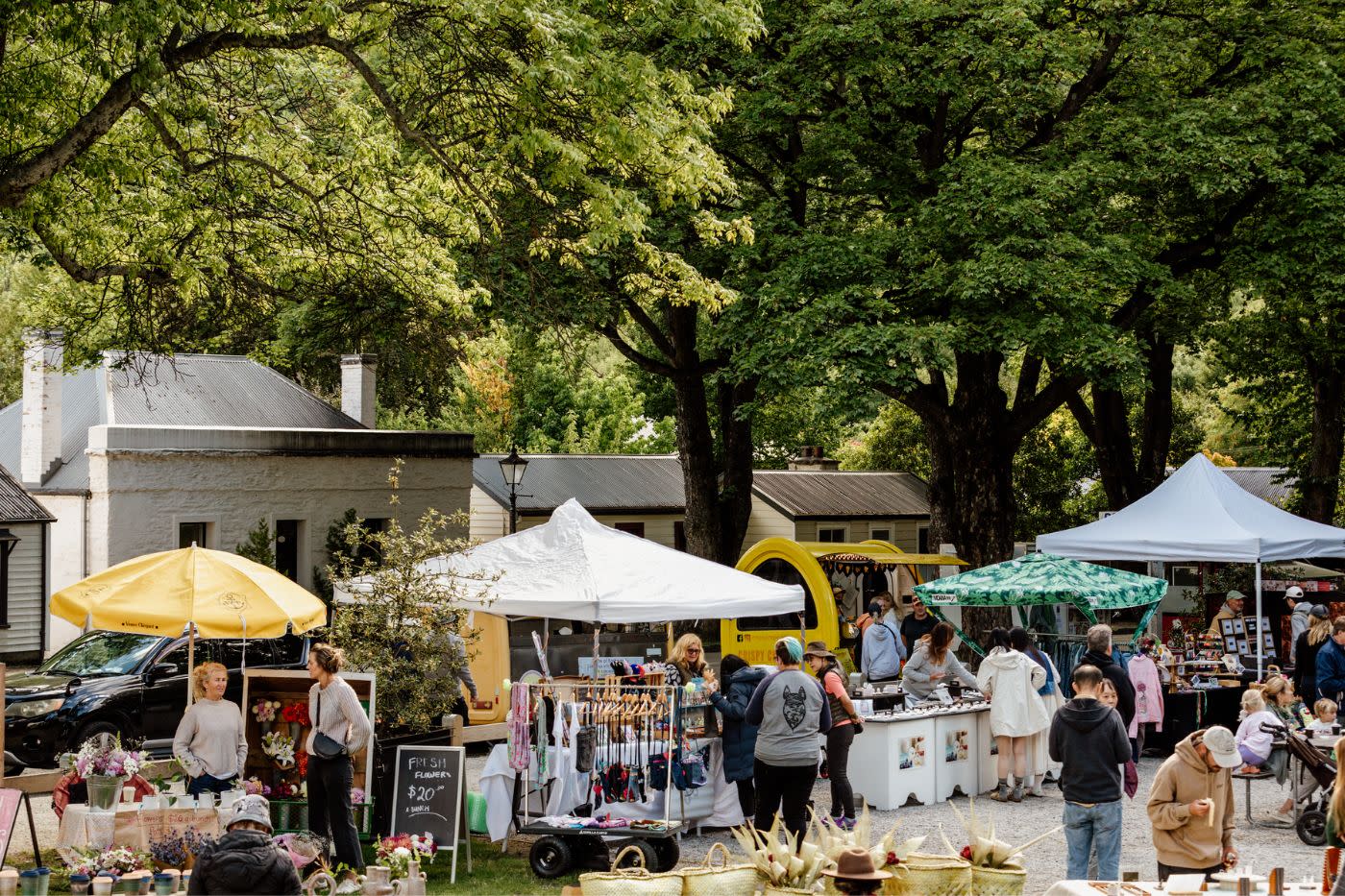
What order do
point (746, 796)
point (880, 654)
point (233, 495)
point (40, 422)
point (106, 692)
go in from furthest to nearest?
point (233, 495), point (40, 422), point (880, 654), point (106, 692), point (746, 796)

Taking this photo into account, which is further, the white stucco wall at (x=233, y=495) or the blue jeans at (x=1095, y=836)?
the white stucco wall at (x=233, y=495)

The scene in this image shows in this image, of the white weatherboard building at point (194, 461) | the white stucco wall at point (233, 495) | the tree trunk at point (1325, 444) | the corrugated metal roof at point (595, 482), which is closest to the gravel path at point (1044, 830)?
the white stucco wall at point (233, 495)

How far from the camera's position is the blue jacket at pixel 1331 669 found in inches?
568

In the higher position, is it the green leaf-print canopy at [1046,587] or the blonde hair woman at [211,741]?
the green leaf-print canopy at [1046,587]

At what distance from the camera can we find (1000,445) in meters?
23.7

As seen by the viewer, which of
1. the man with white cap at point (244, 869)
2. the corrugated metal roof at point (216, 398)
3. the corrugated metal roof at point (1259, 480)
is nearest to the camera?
the man with white cap at point (244, 869)

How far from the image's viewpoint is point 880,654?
17281 mm

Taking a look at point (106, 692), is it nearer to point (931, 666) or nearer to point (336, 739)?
point (336, 739)

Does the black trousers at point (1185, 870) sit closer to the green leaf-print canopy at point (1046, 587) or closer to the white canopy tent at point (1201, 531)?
the green leaf-print canopy at point (1046, 587)

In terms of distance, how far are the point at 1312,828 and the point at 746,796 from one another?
4725 mm

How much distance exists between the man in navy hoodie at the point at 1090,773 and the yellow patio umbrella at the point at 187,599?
20.1ft

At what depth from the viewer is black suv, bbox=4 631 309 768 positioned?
14.5 metres

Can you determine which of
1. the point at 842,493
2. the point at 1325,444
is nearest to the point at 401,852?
the point at 1325,444

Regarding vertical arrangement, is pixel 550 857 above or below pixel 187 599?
below
